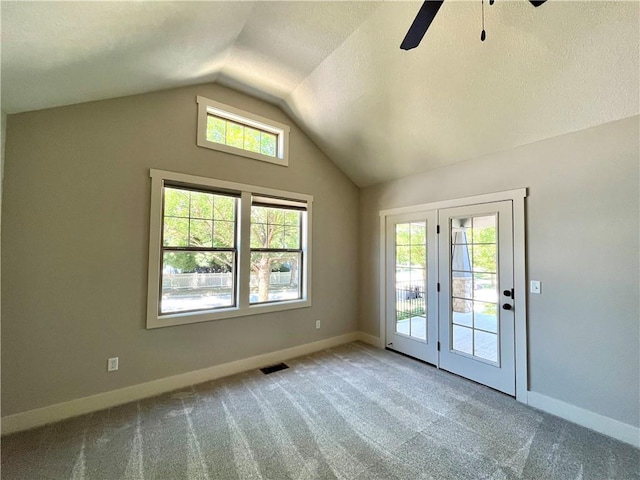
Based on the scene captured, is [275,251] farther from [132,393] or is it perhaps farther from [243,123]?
[132,393]

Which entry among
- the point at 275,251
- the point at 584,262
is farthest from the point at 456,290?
the point at 275,251

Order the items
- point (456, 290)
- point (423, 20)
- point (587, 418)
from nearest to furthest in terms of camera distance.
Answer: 1. point (423, 20)
2. point (587, 418)
3. point (456, 290)

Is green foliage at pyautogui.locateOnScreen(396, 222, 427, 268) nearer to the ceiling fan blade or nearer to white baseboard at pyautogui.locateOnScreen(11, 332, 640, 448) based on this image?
white baseboard at pyautogui.locateOnScreen(11, 332, 640, 448)

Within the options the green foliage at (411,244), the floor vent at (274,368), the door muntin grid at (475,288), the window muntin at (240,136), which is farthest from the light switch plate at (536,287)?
the window muntin at (240,136)

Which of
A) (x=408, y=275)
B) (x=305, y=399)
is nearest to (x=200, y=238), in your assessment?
(x=305, y=399)

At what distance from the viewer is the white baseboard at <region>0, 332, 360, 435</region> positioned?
2.30m

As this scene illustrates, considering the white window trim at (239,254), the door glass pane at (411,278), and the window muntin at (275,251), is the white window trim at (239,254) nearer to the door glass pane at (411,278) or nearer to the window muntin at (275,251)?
the window muntin at (275,251)

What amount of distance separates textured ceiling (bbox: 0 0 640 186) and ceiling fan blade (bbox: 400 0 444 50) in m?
1.05

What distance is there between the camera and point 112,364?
8.77 ft

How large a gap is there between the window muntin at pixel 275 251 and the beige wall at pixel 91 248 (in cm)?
45

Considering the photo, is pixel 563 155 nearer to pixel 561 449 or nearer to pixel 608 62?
pixel 608 62

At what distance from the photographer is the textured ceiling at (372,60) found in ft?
5.92

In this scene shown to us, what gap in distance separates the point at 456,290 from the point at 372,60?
279 cm

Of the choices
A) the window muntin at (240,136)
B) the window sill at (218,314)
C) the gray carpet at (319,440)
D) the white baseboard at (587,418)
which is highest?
the window muntin at (240,136)
